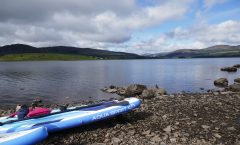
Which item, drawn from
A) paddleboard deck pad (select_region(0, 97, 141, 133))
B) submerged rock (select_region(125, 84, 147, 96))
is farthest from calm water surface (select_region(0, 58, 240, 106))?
paddleboard deck pad (select_region(0, 97, 141, 133))

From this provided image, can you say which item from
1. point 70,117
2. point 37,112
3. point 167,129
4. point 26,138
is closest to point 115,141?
point 167,129

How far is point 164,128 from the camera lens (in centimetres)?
1512

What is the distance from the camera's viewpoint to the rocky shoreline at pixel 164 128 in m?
13.5

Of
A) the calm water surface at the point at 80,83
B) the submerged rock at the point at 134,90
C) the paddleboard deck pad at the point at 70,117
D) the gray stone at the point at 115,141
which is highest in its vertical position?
the paddleboard deck pad at the point at 70,117

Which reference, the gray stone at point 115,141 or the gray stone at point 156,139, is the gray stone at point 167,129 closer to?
the gray stone at point 156,139

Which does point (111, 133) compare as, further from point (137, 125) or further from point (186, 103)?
point (186, 103)

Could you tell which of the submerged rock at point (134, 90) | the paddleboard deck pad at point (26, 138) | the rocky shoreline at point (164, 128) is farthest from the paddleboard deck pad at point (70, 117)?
the submerged rock at point (134, 90)

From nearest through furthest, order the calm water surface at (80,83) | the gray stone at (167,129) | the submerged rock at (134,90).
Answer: the gray stone at (167,129) < the submerged rock at (134,90) < the calm water surface at (80,83)

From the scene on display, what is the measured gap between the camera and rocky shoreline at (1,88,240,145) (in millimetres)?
13523

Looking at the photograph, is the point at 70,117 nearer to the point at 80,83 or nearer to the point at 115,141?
the point at 115,141

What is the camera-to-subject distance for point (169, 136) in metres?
13.8

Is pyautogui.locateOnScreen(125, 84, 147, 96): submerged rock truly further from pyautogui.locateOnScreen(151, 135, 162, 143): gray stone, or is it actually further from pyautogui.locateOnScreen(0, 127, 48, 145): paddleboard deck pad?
pyautogui.locateOnScreen(0, 127, 48, 145): paddleboard deck pad

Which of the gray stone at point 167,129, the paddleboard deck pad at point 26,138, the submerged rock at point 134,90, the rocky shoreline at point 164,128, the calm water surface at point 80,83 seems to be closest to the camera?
the paddleboard deck pad at point 26,138

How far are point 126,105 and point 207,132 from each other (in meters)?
5.64
